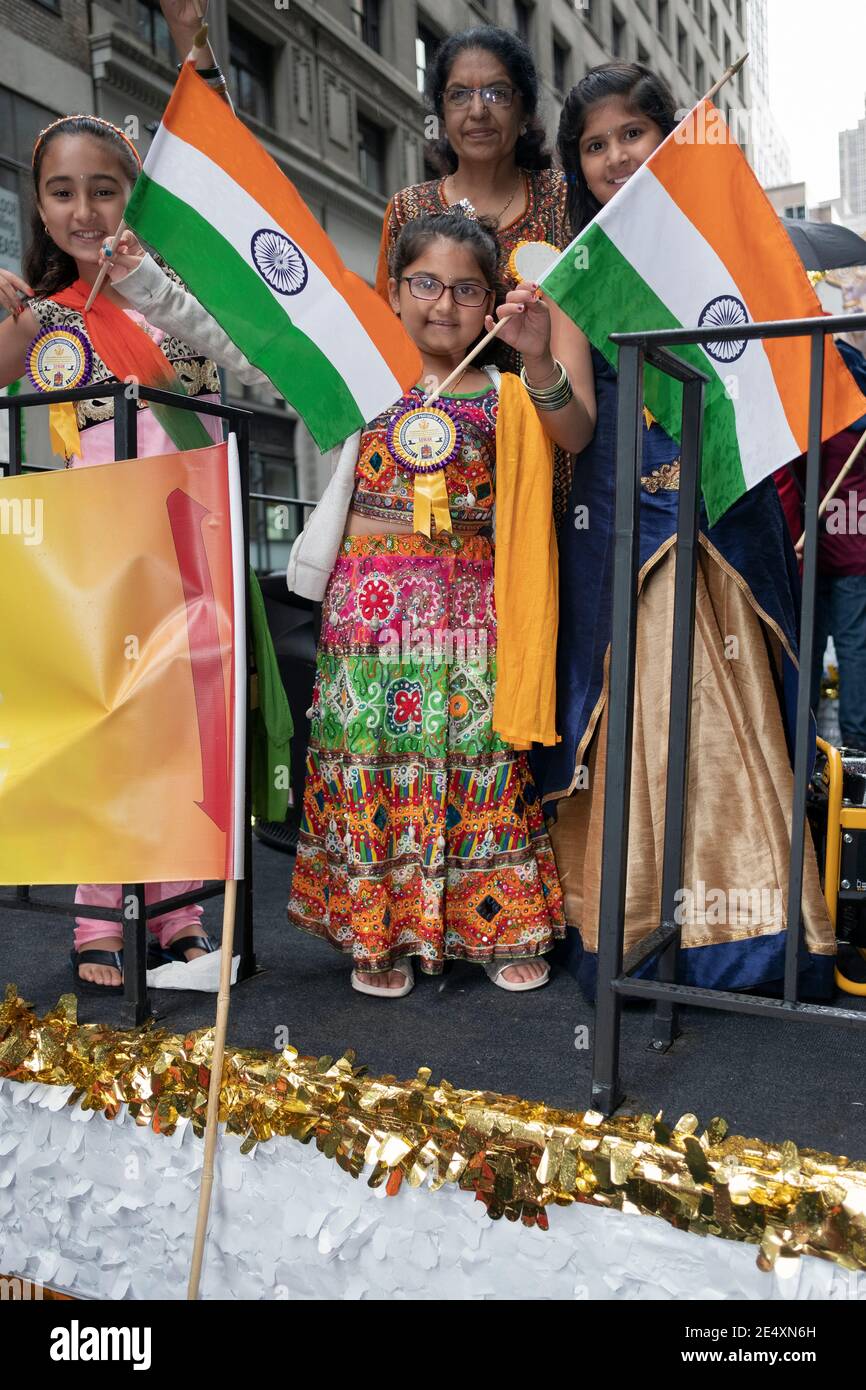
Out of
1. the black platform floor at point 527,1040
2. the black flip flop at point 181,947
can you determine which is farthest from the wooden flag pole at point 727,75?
the black flip flop at point 181,947

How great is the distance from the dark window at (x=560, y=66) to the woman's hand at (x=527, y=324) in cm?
2110

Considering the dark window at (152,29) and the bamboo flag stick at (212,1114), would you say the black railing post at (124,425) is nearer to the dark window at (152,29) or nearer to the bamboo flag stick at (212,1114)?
the bamboo flag stick at (212,1114)

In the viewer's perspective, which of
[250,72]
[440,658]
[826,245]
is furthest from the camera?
[250,72]

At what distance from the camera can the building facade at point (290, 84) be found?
32.8 ft

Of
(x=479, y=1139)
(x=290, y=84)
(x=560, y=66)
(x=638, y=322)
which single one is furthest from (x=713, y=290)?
(x=560, y=66)

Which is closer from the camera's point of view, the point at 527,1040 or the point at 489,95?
the point at 527,1040

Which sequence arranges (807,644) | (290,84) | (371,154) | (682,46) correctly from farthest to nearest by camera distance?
(682,46), (371,154), (290,84), (807,644)

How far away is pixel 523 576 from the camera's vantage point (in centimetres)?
225

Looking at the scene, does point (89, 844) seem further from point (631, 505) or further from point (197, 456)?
point (631, 505)

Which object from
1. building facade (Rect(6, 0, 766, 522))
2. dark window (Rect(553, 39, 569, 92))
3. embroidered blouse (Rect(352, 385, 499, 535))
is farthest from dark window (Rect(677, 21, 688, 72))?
embroidered blouse (Rect(352, 385, 499, 535))

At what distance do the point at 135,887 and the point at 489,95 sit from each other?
191 cm

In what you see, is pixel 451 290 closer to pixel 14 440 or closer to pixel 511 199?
pixel 511 199

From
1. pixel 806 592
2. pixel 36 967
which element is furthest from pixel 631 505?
pixel 36 967

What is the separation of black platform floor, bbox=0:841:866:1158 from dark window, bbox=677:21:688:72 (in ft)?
110
